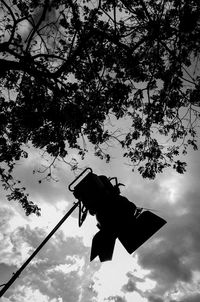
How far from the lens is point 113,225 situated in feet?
7.93

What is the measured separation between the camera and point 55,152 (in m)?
8.66

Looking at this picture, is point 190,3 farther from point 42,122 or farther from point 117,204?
point 117,204

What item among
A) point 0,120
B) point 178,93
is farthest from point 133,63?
point 0,120

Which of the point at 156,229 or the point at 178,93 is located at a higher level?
the point at 178,93

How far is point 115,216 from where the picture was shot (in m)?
2.39

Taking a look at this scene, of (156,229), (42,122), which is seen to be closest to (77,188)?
(156,229)

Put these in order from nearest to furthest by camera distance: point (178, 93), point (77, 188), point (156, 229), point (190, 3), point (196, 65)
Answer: point (156, 229)
point (77, 188)
point (190, 3)
point (196, 65)
point (178, 93)

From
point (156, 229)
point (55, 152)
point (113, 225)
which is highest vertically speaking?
point (55, 152)

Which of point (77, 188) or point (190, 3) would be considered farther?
point (190, 3)

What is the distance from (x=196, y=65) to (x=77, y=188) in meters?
6.75

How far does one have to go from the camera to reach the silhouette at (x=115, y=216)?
2.37 m

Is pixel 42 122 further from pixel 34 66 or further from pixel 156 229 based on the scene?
pixel 156 229

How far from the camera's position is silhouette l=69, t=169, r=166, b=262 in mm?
2367

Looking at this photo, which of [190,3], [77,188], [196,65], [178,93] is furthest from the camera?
[178,93]
